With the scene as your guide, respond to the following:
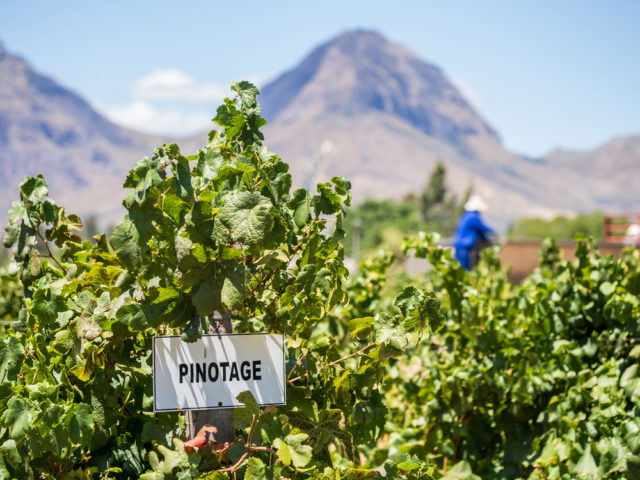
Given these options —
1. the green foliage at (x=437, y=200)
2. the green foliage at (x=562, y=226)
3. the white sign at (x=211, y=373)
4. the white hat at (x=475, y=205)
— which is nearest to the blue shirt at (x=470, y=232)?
the white hat at (x=475, y=205)

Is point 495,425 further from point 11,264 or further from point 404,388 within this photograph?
point 11,264

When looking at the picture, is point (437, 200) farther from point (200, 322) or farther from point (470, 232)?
point (200, 322)

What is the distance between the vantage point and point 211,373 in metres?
2.07

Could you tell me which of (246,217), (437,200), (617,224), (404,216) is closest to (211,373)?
(246,217)

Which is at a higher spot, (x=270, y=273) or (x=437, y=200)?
(x=437, y=200)

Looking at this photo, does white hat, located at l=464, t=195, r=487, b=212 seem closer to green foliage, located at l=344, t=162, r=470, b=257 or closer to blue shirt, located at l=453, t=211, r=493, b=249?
blue shirt, located at l=453, t=211, r=493, b=249

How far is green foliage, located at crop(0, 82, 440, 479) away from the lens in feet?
6.21

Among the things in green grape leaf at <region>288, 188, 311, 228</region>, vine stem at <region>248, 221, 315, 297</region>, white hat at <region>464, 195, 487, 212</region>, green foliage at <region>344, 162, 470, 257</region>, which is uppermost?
green foliage at <region>344, 162, 470, 257</region>

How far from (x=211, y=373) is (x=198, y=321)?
16cm

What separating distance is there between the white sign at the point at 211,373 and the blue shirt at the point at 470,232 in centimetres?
574

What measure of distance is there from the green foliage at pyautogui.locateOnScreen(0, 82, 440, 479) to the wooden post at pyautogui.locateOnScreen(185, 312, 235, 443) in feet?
0.10

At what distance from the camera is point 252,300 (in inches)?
84.7

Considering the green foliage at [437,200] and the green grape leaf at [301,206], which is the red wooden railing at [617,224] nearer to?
the green grape leaf at [301,206]

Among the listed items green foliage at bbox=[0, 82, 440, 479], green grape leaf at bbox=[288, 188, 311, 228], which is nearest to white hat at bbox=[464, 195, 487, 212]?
green foliage at bbox=[0, 82, 440, 479]
